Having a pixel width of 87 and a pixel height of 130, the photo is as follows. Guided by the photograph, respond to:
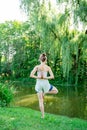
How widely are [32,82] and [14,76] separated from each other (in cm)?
566

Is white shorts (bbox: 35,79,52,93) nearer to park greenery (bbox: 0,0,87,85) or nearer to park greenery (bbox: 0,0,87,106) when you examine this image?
park greenery (bbox: 0,0,87,106)

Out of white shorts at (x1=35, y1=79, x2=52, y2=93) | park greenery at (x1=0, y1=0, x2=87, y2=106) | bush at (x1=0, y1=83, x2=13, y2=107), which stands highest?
park greenery at (x1=0, y1=0, x2=87, y2=106)

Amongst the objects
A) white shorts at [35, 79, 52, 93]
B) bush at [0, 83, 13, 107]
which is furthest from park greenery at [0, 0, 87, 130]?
white shorts at [35, 79, 52, 93]

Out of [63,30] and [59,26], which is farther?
[63,30]

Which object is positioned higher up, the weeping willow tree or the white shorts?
the weeping willow tree

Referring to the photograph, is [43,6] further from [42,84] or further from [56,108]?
[42,84]

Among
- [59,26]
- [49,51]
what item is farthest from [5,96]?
[49,51]

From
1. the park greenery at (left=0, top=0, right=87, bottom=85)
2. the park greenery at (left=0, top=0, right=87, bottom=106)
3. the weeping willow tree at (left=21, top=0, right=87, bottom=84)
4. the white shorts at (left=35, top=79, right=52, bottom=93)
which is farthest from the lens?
the weeping willow tree at (left=21, top=0, right=87, bottom=84)

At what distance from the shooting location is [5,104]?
1236 cm

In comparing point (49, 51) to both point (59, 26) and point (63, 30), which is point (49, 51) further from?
point (59, 26)

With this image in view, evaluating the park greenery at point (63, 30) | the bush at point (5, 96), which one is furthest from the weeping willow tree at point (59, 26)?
the bush at point (5, 96)

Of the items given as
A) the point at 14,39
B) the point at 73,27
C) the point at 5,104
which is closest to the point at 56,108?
the point at 5,104

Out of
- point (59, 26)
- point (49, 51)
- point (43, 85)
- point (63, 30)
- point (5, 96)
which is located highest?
point (59, 26)

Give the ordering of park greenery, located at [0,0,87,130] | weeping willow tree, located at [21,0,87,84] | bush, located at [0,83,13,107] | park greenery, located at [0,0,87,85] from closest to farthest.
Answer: park greenery, located at [0,0,87,130], bush, located at [0,83,13,107], park greenery, located at [0,0,87,85], weeping willow tree, located at [21,0,87,84]
